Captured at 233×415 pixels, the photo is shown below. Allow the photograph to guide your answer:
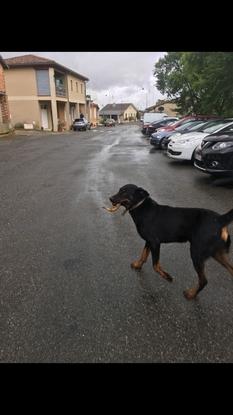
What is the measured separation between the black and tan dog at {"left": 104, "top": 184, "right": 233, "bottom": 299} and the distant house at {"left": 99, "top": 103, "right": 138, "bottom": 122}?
96.5 meters

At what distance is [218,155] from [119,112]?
100 m

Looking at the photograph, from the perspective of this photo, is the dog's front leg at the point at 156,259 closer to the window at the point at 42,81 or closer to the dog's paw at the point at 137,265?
the dog's paw at the point at 137,265

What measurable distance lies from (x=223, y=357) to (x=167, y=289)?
924 mm

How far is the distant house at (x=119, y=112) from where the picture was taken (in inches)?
3908

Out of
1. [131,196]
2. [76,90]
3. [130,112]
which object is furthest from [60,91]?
[130,112]

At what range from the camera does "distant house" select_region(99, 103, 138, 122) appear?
9926cm

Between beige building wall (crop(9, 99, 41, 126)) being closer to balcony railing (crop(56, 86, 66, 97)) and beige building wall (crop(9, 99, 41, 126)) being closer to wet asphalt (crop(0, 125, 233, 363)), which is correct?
balcony railing (crop(56, 86, 66, 97))

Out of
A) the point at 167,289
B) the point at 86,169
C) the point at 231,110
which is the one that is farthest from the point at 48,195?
the point at 231,110

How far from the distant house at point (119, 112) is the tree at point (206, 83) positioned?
65923 millimetres

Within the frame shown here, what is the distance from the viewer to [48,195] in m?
6.71

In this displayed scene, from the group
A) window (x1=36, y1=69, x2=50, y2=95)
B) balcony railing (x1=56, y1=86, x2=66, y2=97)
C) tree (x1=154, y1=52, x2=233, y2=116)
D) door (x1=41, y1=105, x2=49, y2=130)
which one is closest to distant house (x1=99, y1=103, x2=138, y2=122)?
balcony railing (x1=56, y1=86, x2=66, y2=97)

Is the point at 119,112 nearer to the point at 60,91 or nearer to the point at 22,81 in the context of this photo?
the point at 60,91
